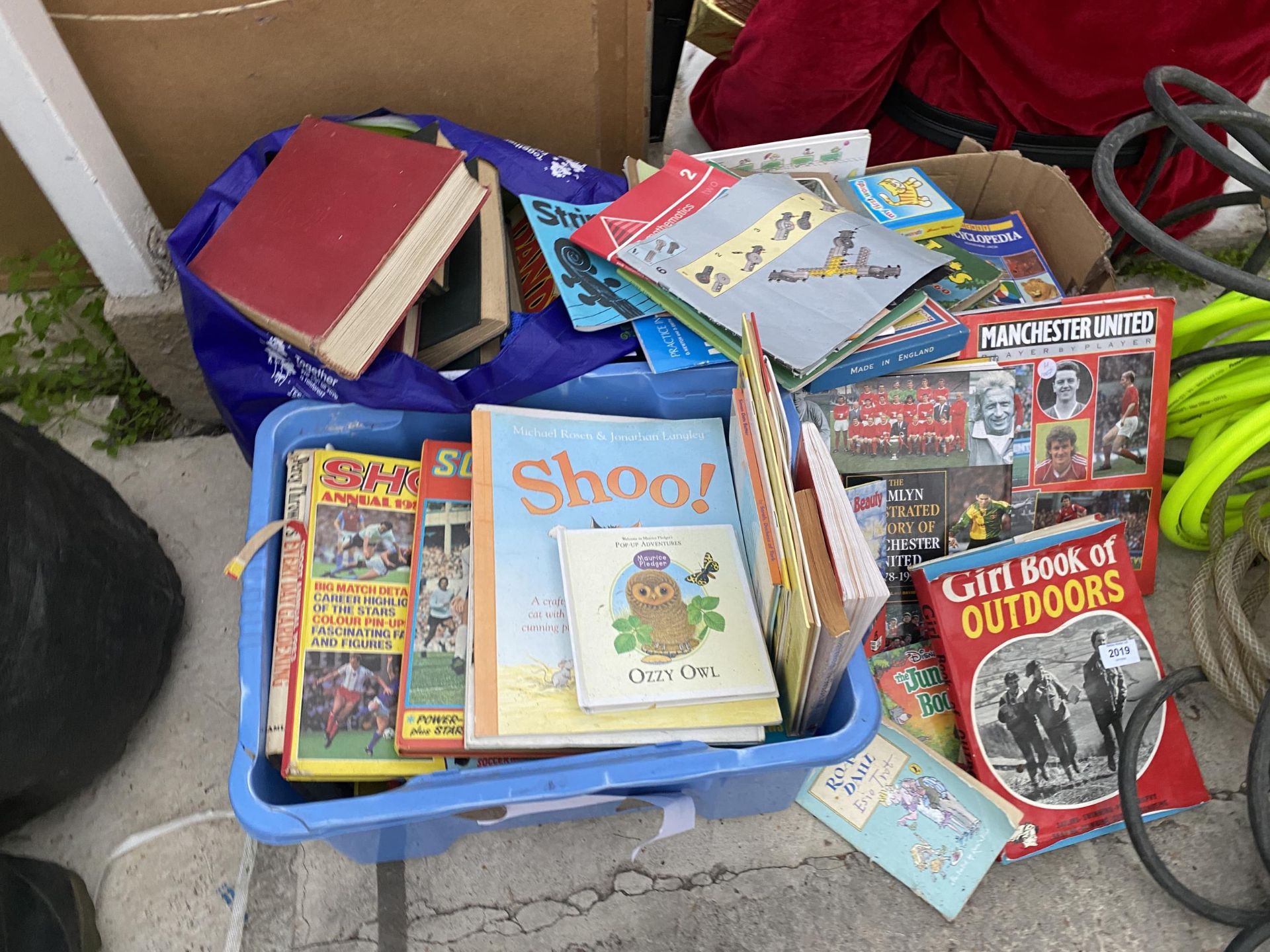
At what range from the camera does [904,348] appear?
115 centimetres

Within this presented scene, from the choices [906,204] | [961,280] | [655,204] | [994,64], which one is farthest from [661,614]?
[994,64]

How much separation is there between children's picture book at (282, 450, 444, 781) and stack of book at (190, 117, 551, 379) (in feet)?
0.54

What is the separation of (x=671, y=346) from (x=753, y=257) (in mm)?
164

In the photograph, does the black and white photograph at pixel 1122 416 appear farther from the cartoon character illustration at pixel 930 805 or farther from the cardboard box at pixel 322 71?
the cardboard box at pixel 322 71

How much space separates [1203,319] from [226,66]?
1540 mm

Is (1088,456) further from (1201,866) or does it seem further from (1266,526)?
(1201,866)

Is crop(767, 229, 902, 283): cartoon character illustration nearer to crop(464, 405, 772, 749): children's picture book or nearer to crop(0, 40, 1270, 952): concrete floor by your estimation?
crop(464, 405, 772, 749): children's picture book

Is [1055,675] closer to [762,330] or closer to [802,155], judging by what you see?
[762,330]

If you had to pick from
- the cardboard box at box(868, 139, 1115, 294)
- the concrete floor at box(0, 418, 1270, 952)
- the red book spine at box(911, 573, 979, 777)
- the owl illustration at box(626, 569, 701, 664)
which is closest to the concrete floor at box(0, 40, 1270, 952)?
the concrete floor at box(0, 418, 1270, 952)

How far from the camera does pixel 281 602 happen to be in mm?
1036

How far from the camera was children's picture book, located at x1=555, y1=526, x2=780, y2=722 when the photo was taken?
3.11 ft

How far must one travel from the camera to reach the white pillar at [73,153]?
1.09 m

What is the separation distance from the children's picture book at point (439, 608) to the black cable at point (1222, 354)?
1120 millimetres

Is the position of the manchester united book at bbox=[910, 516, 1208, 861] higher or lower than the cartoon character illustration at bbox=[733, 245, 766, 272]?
lower
